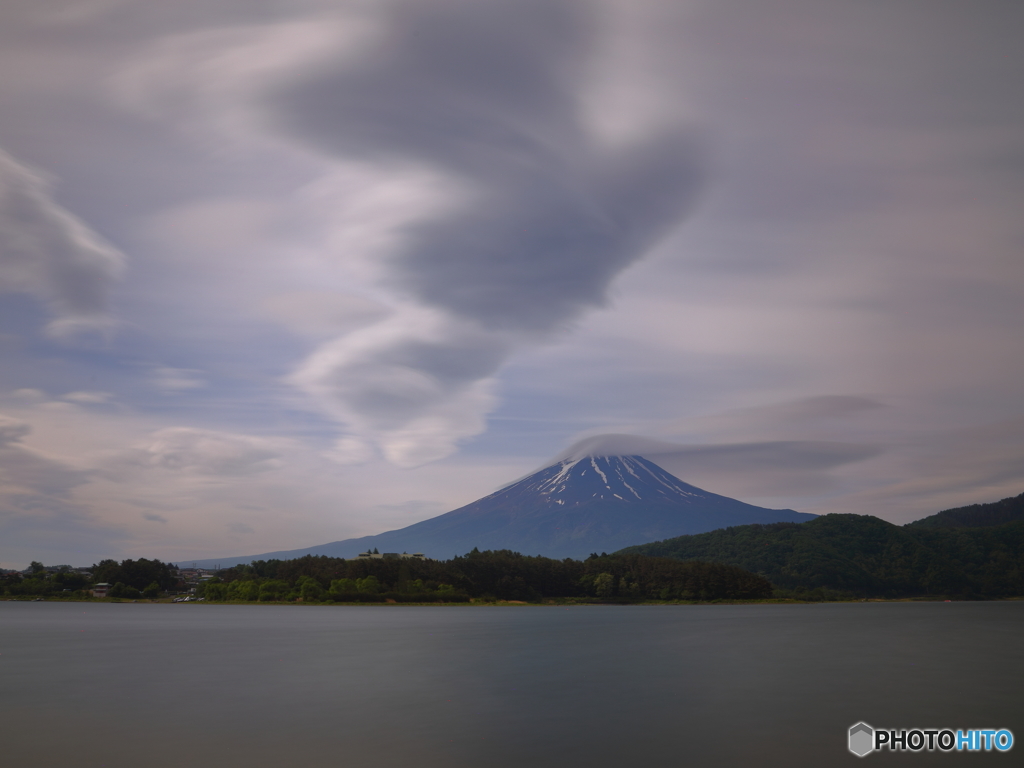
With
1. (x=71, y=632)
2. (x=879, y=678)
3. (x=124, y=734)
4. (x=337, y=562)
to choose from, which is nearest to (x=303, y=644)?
(x=71, y=632)

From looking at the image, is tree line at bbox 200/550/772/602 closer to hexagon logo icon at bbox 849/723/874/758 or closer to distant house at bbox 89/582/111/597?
distant house at bbox 89/582/111/597

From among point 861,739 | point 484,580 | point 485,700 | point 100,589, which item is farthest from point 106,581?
point 861,739

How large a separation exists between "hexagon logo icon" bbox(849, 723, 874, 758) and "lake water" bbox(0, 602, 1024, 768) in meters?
0.39

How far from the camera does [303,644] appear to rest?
58312mm

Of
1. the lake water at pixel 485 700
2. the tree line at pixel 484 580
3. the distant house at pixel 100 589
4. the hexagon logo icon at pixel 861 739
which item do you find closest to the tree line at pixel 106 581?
the distant house at pixel 100 589

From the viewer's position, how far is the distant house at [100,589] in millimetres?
171875

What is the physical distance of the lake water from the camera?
870 inches

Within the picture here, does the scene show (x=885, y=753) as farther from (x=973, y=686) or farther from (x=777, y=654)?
(x=777, y=654)

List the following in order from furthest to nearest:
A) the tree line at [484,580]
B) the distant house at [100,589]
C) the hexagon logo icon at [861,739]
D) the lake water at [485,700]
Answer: the distant house at [100,589] → the tree line at [484,580] → the hexagon logo icon at [861,739] → the lake water at [485,700]

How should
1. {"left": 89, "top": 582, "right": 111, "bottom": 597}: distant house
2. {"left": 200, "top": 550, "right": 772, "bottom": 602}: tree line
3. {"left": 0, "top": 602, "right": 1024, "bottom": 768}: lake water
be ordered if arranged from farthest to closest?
{"left": 89, "top": 582, "right": 111, "bottom": 597}: distant house → {"left": 200, "top": 550, "right": 772, "bottom": 602}: tree line → {"left": 0, "top": 602, "right": 1024, "bottom": 768}: lake water

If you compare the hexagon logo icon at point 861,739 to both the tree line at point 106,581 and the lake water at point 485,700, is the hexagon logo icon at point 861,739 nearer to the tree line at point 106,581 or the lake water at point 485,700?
the lake water at point 485,700

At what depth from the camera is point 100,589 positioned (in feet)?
571

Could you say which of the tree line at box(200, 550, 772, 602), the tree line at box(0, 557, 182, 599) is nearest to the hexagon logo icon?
the tree line at box(200, 550, 772, 602)

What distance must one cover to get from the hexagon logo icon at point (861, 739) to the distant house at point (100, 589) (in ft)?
593
